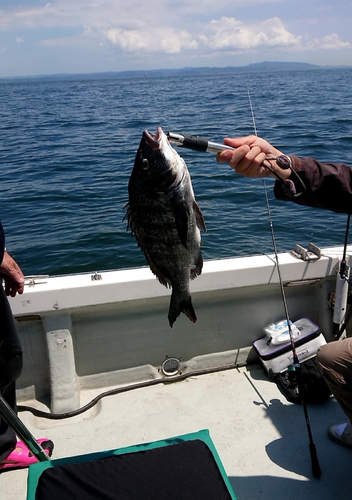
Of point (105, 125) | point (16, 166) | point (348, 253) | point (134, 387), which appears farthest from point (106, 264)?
point (105, 125)

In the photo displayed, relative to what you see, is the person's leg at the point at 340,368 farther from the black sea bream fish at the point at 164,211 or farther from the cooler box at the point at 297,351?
the black sea bream fish at the point at 164,211

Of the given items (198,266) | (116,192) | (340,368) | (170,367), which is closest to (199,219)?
(198,266)

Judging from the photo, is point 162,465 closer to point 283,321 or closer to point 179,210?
point 179,210

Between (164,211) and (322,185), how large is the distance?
0.88 metres

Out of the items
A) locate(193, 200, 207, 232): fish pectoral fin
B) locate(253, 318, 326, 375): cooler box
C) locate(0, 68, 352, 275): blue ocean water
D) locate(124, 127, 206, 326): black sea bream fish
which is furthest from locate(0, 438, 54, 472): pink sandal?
locate(0, 68, 352, 275): blue ocean water

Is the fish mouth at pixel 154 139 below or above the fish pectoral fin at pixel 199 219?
above

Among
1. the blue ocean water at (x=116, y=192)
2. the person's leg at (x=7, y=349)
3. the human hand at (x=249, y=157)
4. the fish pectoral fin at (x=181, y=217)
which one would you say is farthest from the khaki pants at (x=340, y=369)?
the blue ocean water at (x=116, y=192)

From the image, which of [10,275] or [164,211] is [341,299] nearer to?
[164,211]

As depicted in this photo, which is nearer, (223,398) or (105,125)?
(223,398)

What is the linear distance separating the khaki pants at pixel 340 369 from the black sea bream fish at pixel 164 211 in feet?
3.53

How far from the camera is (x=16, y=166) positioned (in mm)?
13172

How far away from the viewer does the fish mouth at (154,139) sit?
171 cm

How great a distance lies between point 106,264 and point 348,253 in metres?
4.40

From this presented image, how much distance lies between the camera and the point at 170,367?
3721mm
